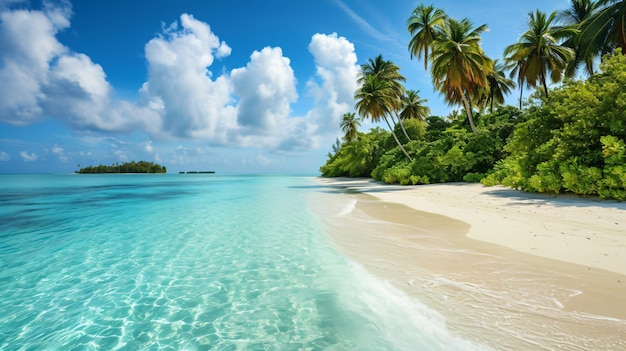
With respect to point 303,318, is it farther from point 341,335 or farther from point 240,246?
point 240,246

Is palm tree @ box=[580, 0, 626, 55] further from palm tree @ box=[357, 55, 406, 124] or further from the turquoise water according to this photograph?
the turquoise water

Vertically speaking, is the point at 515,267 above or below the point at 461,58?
below

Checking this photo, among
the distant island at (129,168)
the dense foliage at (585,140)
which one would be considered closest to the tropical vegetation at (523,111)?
the dense foliage at (585,140)

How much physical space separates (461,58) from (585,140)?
1334 centimetres

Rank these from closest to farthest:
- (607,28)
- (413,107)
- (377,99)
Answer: (607,28) < (377,99) < (413,107)

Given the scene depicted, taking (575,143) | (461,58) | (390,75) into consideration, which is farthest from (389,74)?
(575,143)

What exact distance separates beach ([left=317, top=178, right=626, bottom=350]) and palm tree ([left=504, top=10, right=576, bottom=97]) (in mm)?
19037

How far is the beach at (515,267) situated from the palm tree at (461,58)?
1451 cm

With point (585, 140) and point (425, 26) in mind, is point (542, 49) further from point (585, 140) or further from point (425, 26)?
point (585, 140)

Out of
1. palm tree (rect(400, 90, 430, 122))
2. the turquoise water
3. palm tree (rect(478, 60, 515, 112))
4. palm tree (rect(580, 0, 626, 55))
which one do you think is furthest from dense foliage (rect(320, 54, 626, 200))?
palm tree (rect(400, 90, 430, 122))

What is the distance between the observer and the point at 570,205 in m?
7.84

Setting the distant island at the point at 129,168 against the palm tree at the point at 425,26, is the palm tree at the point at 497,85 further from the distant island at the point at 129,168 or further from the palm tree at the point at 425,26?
the distant island at the point at 129,168

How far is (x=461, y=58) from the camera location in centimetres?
1977

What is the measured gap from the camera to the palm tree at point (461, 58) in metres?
19.8
